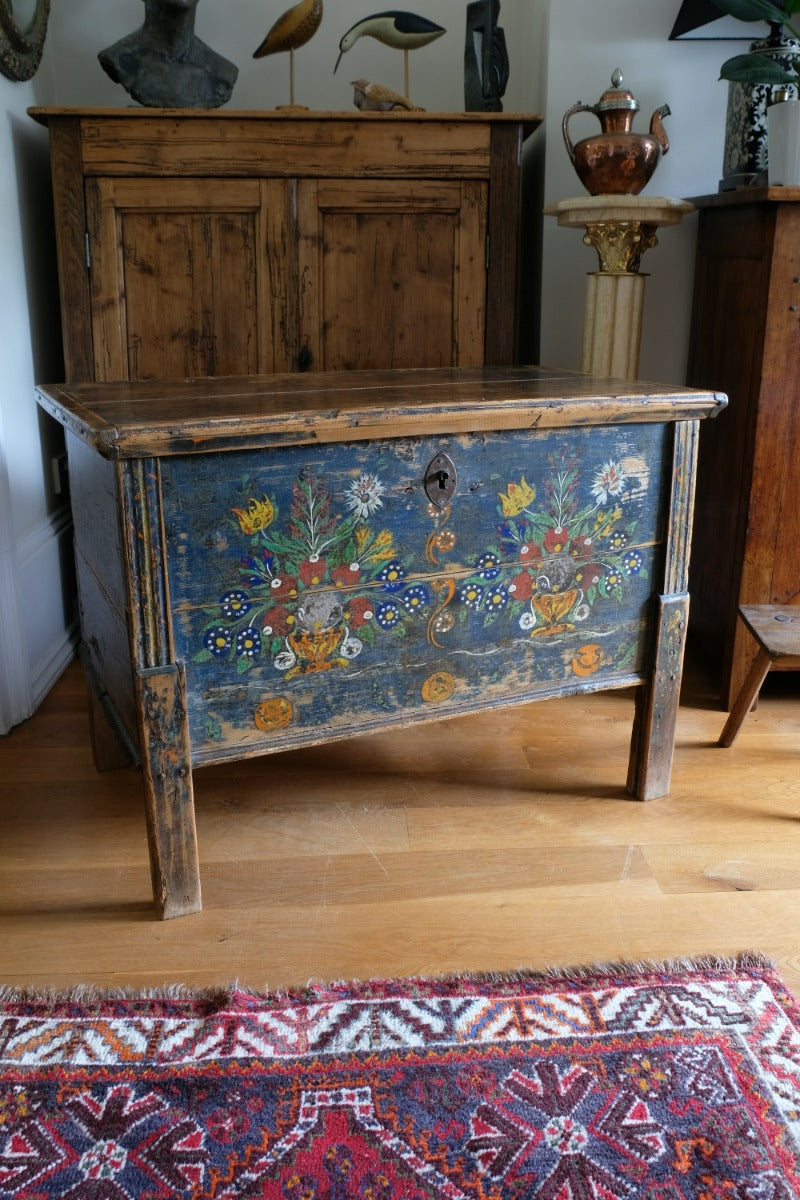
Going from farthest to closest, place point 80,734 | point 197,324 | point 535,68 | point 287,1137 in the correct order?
1. point 535,68
2. point 197,324
3. point 80,734
4. point 287,1137

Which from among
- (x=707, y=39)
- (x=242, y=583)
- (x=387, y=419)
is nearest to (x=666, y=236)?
(x=707, y=39)

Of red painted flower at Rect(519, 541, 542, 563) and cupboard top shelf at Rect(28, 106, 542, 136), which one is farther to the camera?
cupboard top shelf at Rect(28, 106, 542, 136)

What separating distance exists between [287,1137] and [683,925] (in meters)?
0.70

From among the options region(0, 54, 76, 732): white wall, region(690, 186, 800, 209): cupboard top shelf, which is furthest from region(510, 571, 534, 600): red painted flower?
region(0, 54, 76, 732): white wall

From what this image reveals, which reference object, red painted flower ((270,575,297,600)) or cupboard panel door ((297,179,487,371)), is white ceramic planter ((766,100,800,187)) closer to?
cupboard panel door ((297,179,487,371))

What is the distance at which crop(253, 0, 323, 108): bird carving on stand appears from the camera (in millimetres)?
2421

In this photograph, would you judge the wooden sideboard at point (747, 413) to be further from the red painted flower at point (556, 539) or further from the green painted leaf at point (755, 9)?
the red painted flower at point (556, 539)

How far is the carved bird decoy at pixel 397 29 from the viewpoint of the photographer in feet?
8.19

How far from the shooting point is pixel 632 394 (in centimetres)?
174

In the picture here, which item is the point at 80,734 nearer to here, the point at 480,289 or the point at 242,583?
the point at 242,583

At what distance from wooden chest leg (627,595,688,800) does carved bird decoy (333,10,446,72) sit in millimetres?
1554

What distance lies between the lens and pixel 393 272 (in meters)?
2.53

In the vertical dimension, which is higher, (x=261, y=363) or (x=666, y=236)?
(x=666, y=236)

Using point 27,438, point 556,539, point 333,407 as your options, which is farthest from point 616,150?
point 27,438
